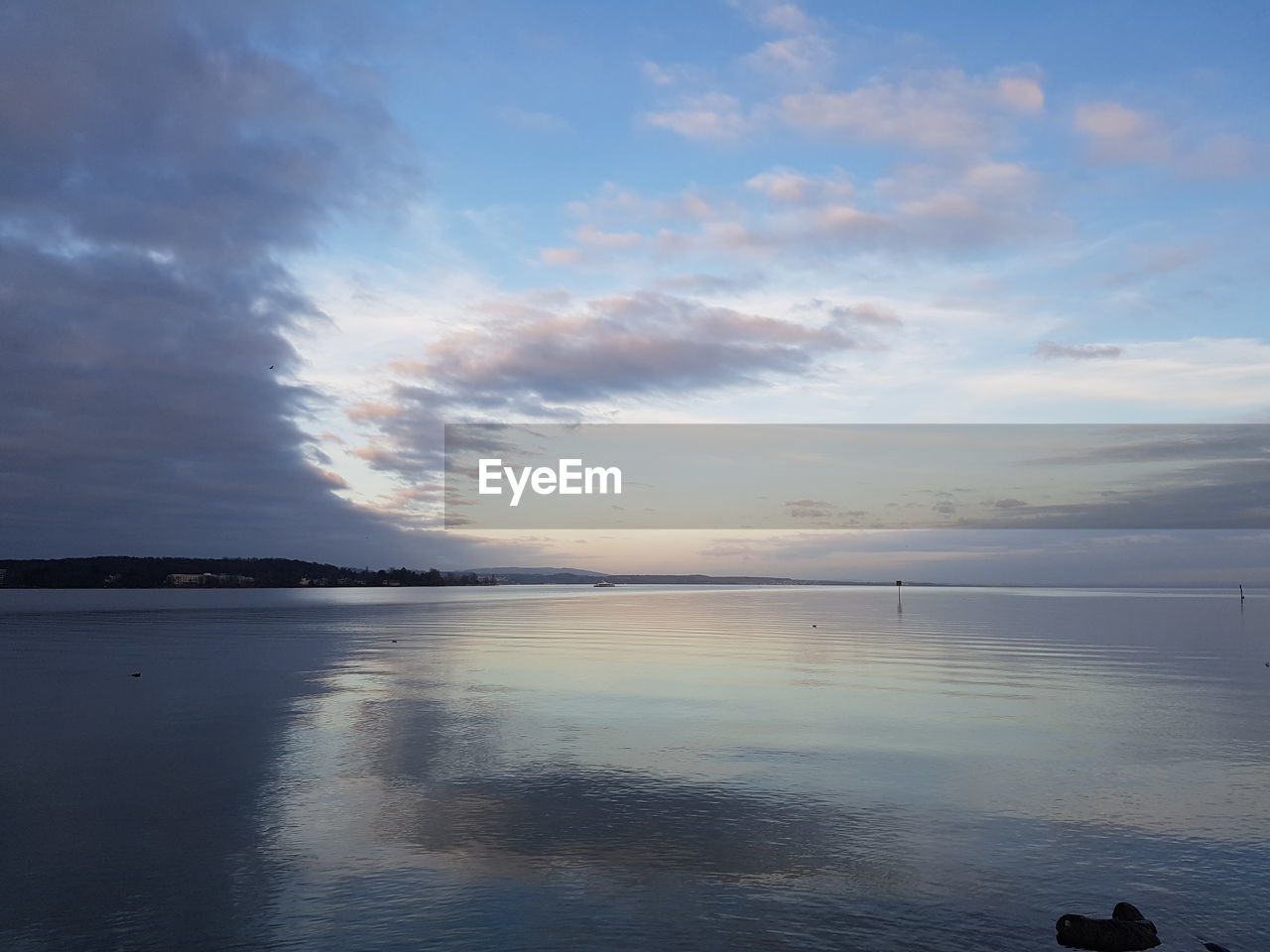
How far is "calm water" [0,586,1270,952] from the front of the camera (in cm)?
1027

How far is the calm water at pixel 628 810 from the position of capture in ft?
33.7

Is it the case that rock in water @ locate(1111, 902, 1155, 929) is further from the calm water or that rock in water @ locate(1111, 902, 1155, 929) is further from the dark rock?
the calm water

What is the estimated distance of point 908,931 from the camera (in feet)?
32.5

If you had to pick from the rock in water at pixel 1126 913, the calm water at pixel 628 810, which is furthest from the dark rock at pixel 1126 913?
the calm water at pixel 628 810

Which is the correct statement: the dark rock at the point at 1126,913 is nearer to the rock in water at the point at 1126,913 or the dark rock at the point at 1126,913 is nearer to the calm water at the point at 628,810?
the rock in water at the point at 1126,913

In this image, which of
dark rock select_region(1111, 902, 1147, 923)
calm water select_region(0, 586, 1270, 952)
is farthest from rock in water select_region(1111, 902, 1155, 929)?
calm water select_region(0, 586, 1270, 952)

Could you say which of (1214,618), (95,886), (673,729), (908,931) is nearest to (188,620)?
(673,729)

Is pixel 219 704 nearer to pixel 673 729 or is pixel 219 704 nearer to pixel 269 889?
pixel 673 729

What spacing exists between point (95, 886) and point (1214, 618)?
8424 centimetres

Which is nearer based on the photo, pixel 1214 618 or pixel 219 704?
pixel 219 704

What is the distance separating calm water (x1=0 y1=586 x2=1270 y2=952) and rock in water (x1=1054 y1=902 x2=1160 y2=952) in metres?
0.42

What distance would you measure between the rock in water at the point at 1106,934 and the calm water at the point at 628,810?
0.42 metres

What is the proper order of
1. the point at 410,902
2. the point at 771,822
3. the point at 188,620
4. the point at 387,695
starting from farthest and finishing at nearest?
the point at 188,620 → the point at 387,695 → the point at 771,822 → the point at 410,902

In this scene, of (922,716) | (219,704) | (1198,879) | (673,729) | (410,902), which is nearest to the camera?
(410,902)
